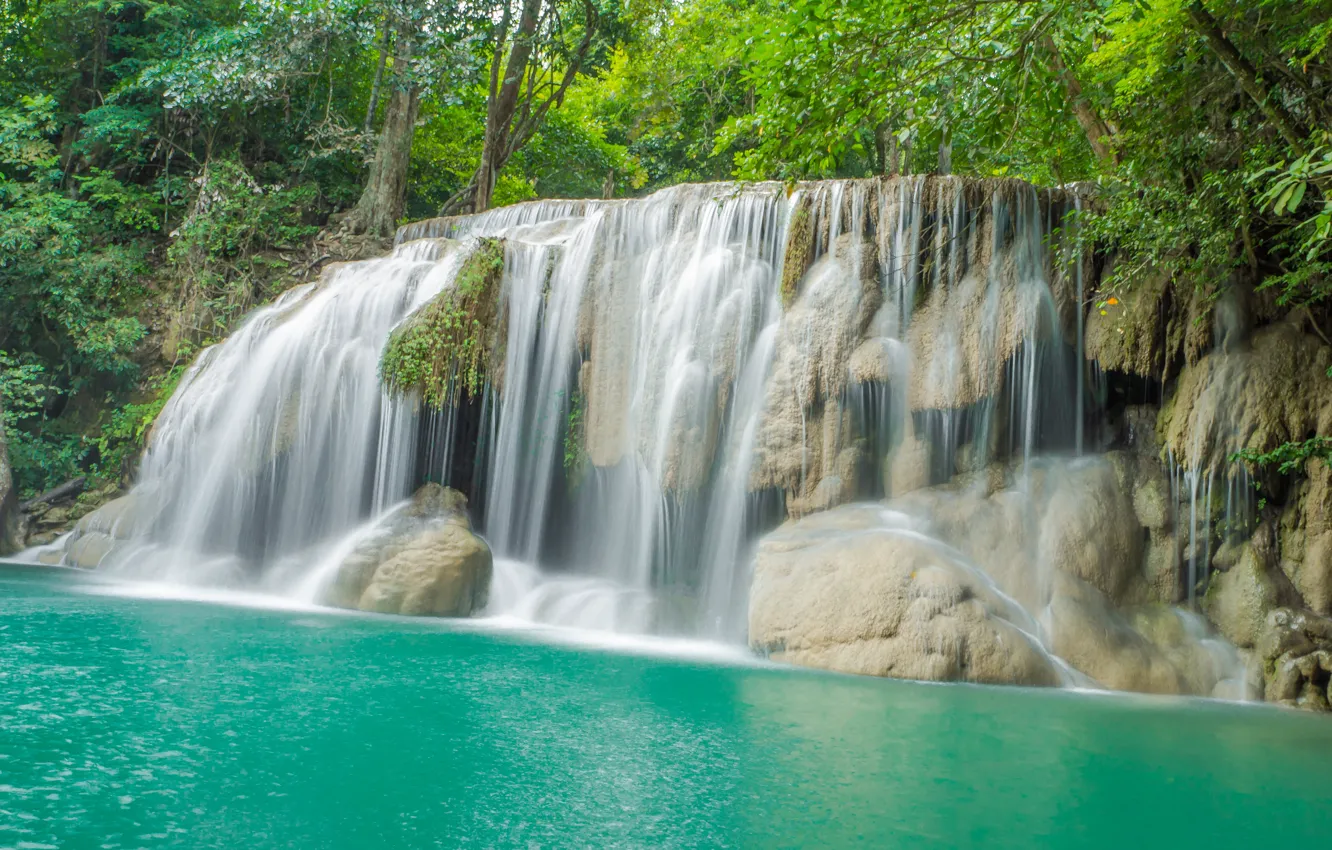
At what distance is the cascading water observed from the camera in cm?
1059

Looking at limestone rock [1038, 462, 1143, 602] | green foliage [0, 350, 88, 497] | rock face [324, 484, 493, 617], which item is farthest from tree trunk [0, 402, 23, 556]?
limestone rock [1038, 462, 1143, 602]

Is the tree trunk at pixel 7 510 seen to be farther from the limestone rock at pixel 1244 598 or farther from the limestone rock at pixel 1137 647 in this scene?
the limestone rock at pixel 1244 598

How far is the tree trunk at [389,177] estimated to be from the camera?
20125 millimetres

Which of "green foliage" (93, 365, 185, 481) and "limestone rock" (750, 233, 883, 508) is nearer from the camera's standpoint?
"limestone rock" (750, 233, 883, 508)

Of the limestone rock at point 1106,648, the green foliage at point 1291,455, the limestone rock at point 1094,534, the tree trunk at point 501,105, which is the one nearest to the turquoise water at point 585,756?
the limestone rock at point 1106,648

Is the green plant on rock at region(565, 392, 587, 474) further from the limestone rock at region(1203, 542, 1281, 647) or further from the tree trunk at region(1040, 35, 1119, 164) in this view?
the limestone rock at region(1203, 542, 1281, 647)

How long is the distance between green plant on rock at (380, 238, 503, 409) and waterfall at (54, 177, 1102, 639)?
0.76 feet

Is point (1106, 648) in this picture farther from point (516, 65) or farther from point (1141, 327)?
point (516, 65)

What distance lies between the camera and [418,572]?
1113cm

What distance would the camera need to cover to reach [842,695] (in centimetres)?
725

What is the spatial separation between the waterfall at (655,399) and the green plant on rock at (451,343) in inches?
9.1

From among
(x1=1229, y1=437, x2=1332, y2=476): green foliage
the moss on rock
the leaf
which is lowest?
(x1=1229, y1=437, x2=1332, y2=476): green foliage

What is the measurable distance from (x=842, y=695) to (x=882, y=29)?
4.91 m

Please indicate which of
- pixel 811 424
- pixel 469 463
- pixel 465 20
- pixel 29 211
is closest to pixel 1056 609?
pixel 811 424
